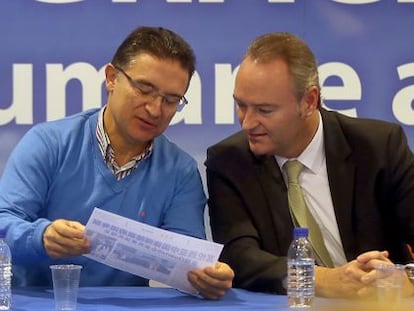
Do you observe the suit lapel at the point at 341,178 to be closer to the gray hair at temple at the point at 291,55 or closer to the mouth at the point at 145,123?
the gray hair at temple at the point at 291,55

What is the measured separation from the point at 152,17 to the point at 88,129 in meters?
0.76

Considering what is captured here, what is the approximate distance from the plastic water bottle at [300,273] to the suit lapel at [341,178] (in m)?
0.24

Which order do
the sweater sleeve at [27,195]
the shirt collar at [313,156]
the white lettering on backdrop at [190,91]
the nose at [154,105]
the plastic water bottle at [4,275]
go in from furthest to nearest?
1. the white lettering on backdrop at [190,91]
2. the shirt collar at [313,156]
3. the nose at [154,105]
4. the sweater sleeve at [27,195]
5. the plastic water bottle at [4,275]

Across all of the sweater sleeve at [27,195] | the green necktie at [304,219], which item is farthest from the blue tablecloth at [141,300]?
the green necktie at [304,219]

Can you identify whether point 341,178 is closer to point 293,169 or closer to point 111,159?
point 293,169

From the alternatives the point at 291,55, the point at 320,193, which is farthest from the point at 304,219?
the point at 291,55

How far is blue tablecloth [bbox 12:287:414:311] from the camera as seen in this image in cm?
217

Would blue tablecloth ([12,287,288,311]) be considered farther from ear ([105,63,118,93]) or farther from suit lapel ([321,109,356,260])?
ear ([105,63,118,93])

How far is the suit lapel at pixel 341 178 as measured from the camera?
261cm

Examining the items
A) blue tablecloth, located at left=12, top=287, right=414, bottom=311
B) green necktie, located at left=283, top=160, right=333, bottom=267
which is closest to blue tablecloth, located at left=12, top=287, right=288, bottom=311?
blue tablecloth, located at left=12, top=287, right=414, bottom=311

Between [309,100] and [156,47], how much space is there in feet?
→ 1.68

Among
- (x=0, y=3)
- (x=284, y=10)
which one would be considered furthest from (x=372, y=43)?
(x=0, y=3)

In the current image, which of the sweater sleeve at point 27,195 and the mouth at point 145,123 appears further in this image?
the mouth at point 145,123

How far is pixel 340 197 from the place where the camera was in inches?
103
